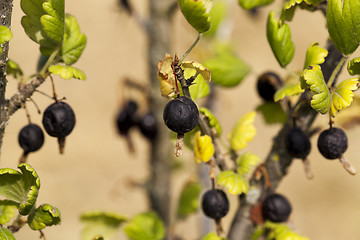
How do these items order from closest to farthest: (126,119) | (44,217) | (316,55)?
(44,217)
(316,55)
(126,119)

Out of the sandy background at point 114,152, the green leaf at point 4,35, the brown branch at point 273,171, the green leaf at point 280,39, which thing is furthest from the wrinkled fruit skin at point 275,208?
the sandy background at point 114,152

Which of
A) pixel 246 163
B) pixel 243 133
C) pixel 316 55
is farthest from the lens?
pixel 243 133

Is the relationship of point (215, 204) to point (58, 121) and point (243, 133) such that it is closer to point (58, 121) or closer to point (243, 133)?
point (243, 133)

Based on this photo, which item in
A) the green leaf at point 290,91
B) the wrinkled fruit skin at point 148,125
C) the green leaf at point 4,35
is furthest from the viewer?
the wrinkled fruit skin at point 148,125

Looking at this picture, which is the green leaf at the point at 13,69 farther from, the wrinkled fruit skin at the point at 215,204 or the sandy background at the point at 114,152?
the sandy background at the point at 114,152

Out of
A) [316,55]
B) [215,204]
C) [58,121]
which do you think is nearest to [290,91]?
[316,55]

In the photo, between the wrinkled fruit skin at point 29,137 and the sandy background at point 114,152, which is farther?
the sandy background at point 114,152

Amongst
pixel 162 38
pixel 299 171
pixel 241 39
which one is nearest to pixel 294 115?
pixel 162 38
